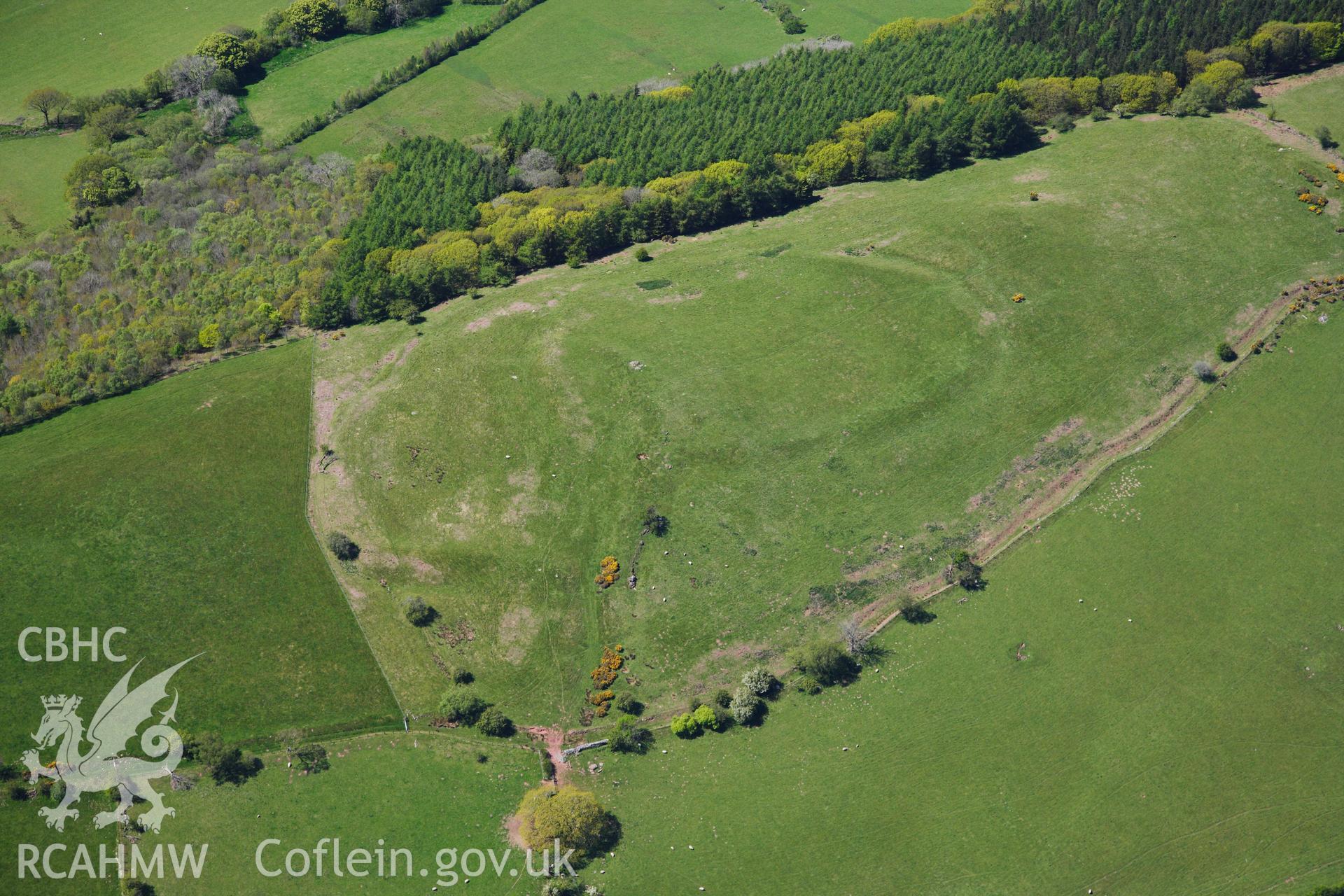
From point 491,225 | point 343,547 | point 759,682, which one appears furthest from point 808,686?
point 491,225

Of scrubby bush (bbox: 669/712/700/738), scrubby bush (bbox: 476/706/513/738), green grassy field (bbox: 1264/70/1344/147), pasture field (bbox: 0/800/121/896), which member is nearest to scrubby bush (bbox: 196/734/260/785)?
pasture field (bbox: 0/800/121/896)

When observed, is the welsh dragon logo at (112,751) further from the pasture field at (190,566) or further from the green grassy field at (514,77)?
the green grassy field at (514,77)

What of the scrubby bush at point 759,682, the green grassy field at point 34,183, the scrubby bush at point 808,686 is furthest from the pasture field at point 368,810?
the green grassy field at point 34,183

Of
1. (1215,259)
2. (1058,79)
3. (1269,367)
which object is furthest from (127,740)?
(1058,79)

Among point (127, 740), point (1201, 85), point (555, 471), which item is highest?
point (1201, 85)

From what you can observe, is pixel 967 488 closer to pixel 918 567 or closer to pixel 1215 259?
pixel 918 567

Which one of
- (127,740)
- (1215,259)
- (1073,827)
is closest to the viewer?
(1073,827)
